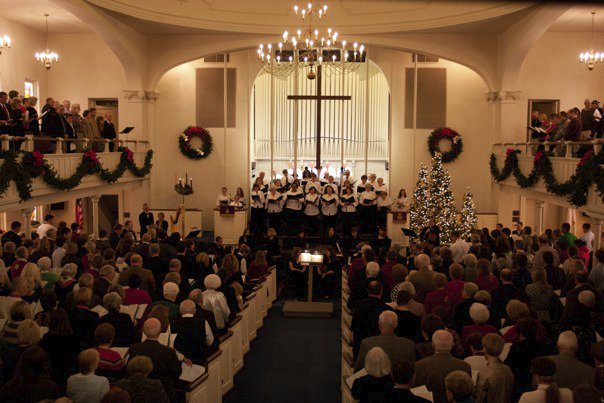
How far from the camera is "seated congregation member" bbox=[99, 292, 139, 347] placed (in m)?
6.96

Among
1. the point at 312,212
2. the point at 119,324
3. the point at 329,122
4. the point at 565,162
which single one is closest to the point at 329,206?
the point at 312,212

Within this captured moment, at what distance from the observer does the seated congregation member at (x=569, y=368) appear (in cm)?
563

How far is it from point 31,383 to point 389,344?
10.5 feet

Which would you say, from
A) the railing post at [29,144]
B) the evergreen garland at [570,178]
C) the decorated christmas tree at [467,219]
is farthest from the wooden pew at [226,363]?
the decorated christmas tree at [467,219]

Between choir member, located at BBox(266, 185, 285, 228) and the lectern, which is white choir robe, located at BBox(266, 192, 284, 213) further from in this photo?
the lectern

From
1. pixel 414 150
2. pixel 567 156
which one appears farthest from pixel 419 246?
pixel 414 150

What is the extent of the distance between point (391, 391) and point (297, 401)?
4.17 meters

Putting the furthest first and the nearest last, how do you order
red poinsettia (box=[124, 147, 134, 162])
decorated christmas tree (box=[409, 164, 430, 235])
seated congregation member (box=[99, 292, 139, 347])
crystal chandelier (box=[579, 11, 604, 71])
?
crystal chandelier (box=[579, 11, 604, 71]), red poinsettia (box=[124, 147, 134, 162]), decorated christmas tree (box=[409, 164, 430, 235]), seated congregation member (box=[99, 292, 139, 347])

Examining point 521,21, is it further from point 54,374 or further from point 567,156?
point 54,374

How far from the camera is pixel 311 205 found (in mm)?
20547

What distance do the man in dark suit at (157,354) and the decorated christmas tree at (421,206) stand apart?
42.0 feet

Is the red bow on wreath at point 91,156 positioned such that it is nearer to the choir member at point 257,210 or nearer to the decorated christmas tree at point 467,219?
the choir member at point 257,210

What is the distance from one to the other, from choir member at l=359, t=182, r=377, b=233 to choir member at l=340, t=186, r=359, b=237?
0.82 ft

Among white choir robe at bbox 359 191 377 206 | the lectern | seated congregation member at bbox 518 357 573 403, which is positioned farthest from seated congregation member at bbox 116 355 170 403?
white choir robe at bbox 359 191 377 206
